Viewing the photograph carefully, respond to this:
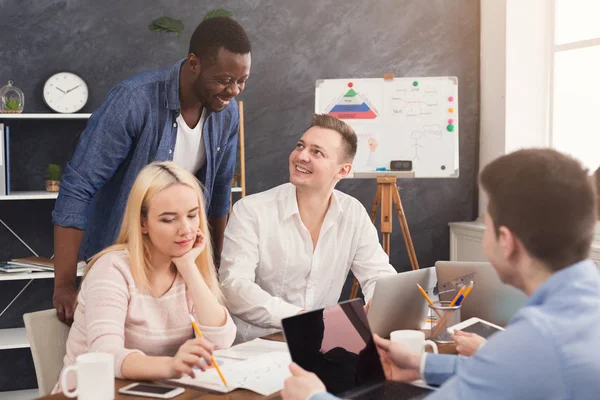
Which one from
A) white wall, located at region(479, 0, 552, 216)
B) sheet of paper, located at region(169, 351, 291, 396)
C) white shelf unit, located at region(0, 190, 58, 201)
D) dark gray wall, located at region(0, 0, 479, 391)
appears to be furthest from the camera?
white wall, located at region(479, 0, 552, 216)

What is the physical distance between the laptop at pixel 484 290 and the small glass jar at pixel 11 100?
8.73ft

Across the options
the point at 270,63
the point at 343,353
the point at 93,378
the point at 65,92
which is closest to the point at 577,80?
the point at 270,63

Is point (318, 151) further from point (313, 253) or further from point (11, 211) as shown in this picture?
point (11, 211)

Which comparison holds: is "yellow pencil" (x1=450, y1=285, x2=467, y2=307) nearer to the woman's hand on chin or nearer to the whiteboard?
the woman's hand on chin

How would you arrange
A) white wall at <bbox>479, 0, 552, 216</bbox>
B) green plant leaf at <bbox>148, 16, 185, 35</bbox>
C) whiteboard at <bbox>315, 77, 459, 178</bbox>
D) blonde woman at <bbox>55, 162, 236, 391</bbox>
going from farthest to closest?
white wall at <bbox>479, 0, 552, 216</bbox> < whiteboard at <bbox>315, 77, 459, 178</bbox> < green plant leaf at <bbox>148, 16, 185, 35</bbox> < blonde woman at <bbox>55, 162, 236, 391</bbox>

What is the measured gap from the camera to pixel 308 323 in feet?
4.44

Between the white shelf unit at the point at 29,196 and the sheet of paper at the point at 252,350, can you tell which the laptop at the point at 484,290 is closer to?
the sheet of paper at the point at 252,350

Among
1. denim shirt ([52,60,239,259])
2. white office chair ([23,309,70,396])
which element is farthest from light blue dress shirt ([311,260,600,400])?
denim shirt ([52,60,239,259])

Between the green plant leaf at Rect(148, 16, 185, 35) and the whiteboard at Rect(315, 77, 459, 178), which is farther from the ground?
the green plant leaf at Rect(148, 16, 185, 35)

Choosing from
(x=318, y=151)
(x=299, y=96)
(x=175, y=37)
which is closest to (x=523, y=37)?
(x=299, y=96)

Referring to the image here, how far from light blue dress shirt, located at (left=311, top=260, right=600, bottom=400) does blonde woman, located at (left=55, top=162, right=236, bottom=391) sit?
80 cm

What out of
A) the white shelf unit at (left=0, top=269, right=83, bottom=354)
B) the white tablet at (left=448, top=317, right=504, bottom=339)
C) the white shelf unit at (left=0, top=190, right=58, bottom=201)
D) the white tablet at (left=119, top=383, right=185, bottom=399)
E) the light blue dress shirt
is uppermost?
the white shelf unit at (left=0, top=190, right=58, bottom=201)

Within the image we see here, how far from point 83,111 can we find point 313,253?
208 centimetres

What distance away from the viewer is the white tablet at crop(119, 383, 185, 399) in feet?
4.50
